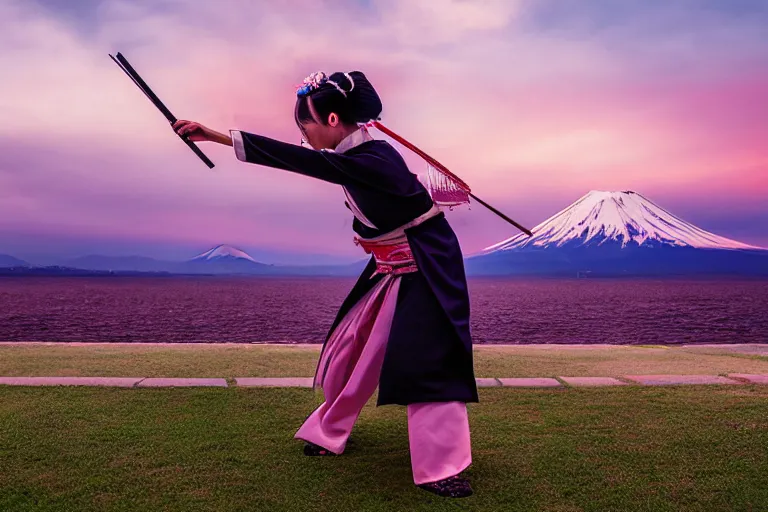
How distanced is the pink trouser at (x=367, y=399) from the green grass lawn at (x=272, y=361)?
8.11 feet

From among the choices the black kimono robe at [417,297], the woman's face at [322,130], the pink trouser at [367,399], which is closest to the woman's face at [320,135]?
the woman's face at [322,130]

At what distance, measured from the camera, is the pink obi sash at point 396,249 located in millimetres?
3508

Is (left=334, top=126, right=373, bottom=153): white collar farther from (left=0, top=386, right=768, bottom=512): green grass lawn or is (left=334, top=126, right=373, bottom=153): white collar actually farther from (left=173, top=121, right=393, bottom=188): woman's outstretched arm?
(left=0, top=386, right=768, bottom=512): green grass lawn

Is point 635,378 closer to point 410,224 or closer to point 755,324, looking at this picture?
point 410,224

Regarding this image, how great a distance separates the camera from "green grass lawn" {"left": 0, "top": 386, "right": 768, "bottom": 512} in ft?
10.4

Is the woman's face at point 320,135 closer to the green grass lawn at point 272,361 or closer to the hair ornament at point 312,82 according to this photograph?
the hair ornament at point 312,82

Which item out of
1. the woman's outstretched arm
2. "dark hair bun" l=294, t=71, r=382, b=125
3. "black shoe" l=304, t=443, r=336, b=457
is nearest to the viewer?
the woman's outstretched arm

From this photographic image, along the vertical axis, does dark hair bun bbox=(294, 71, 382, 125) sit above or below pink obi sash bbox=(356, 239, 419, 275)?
above

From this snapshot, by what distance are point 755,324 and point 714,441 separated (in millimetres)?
54901

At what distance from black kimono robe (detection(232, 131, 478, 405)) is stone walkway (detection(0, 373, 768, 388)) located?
227cm

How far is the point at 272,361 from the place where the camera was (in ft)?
23.3

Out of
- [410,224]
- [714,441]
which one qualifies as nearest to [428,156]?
[410,224]

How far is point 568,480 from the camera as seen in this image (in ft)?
11.2

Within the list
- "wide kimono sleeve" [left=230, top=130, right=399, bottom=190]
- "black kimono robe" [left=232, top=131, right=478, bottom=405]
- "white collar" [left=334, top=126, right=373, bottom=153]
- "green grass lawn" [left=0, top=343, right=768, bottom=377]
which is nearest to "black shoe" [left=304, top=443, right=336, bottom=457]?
"black kimono robe" [left=232, top=131, right=478, bottom=405]
